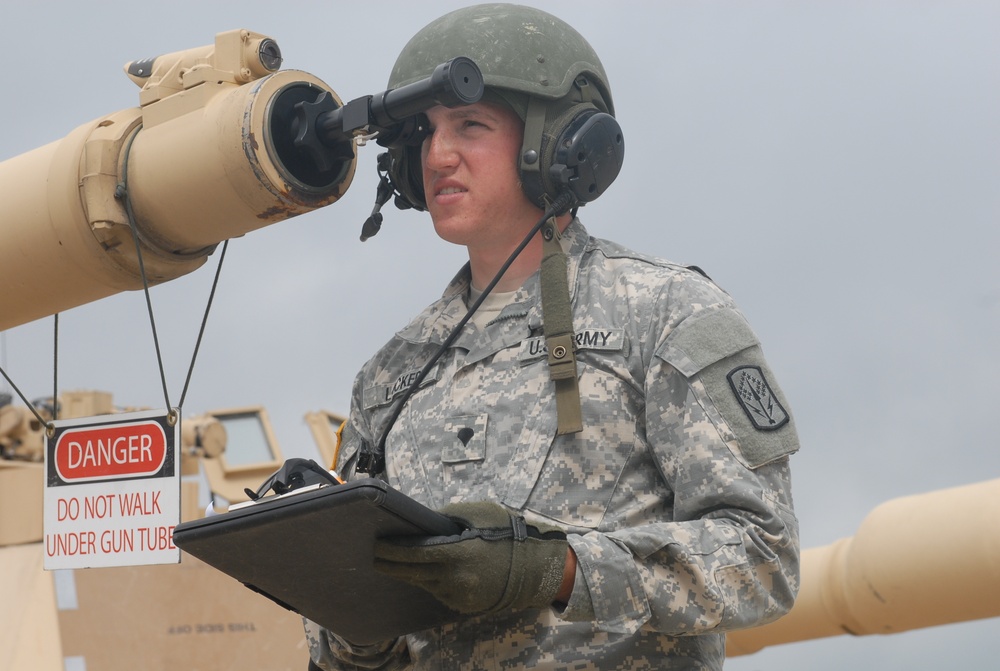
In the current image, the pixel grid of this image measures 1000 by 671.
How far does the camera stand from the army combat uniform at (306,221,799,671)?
2615 mm

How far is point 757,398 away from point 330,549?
0.87m

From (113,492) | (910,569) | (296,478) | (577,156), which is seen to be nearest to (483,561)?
(296,478)

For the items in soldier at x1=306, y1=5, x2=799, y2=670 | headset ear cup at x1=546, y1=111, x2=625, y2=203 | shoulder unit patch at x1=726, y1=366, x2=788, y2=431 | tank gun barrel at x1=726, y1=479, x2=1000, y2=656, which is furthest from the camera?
tank gun barrel at x1=726, y1=479, x2=1000, y2=656

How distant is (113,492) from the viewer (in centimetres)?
351

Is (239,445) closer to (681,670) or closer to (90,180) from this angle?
(90,180)

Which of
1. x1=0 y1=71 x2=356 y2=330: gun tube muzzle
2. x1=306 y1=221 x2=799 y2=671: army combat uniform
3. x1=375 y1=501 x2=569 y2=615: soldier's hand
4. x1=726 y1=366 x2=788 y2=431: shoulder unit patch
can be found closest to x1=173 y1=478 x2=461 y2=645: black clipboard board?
x1=375 y1=501 x2=569 y2=615: soldier's hand

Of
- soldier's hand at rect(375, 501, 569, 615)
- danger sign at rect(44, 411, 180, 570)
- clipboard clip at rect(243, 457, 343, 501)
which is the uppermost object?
danger sign at rect(44, 411, 180, 570)

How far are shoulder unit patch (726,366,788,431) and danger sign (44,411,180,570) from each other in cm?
132

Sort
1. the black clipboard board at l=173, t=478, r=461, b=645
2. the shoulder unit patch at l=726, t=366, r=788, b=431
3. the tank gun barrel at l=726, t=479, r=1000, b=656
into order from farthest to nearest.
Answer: the tank gun barrel at l=726, t=479, r=1000, b=656 → the shoulder unit patch at l=726, t=366, r=788, b=431 → the black clipboard board at l=173, t=478, r=461, b=645

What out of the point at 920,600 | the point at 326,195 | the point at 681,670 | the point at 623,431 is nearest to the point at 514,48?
the point at 326,195

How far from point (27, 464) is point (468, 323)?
414 cm

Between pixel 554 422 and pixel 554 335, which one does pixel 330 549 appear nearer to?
pixel 554 422

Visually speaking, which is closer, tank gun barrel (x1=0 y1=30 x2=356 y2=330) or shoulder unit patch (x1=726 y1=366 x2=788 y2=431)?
shoulder unit patch (x1=726 y1=366 x2=788 y2=431)

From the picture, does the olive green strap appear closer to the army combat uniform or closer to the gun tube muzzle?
the army combat uniform
